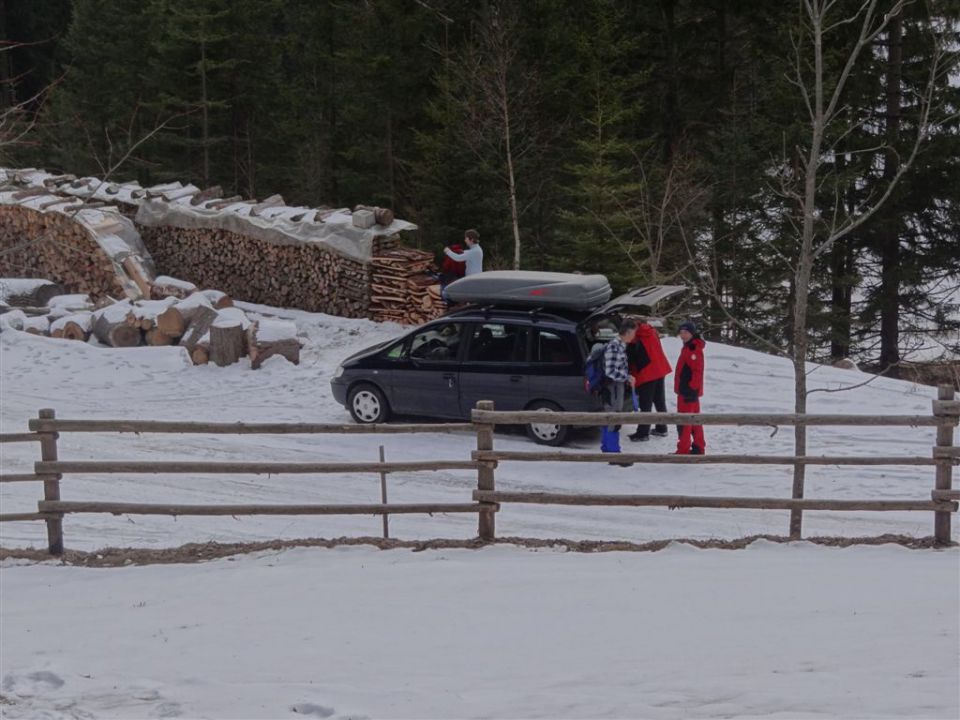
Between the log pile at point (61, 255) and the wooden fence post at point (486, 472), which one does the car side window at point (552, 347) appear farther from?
the log pile at point (61, 255)

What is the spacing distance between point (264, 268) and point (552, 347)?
10832 mm

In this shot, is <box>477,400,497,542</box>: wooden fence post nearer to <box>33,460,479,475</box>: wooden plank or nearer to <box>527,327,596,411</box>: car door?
<box>33,460,479,475</box>: wooden plank

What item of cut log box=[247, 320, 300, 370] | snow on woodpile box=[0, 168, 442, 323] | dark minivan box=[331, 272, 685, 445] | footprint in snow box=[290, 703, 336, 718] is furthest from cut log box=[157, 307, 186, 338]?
footprint in snow box=[290, 703, 336, 718]

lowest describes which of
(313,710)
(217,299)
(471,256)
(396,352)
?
(313,710)

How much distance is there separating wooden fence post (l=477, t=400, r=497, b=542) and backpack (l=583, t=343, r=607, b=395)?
396 centimetres

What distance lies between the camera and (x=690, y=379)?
12.8 meters

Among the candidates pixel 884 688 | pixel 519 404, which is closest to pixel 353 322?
pixel 519 404

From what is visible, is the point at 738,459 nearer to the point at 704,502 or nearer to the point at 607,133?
the point at 704,502

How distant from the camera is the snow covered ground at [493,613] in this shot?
6.04 metres

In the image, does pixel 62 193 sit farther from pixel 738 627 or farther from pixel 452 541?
pixel 738 627

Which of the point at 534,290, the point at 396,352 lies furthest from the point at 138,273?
the point at 534,290

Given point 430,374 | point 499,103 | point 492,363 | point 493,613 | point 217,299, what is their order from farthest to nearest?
1. point 499,103
2. point 217,299
3. point 430,374
4. point 492,363
5. point 493,613

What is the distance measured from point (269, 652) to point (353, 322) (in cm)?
1423

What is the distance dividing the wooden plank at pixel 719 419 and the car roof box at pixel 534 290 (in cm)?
443
